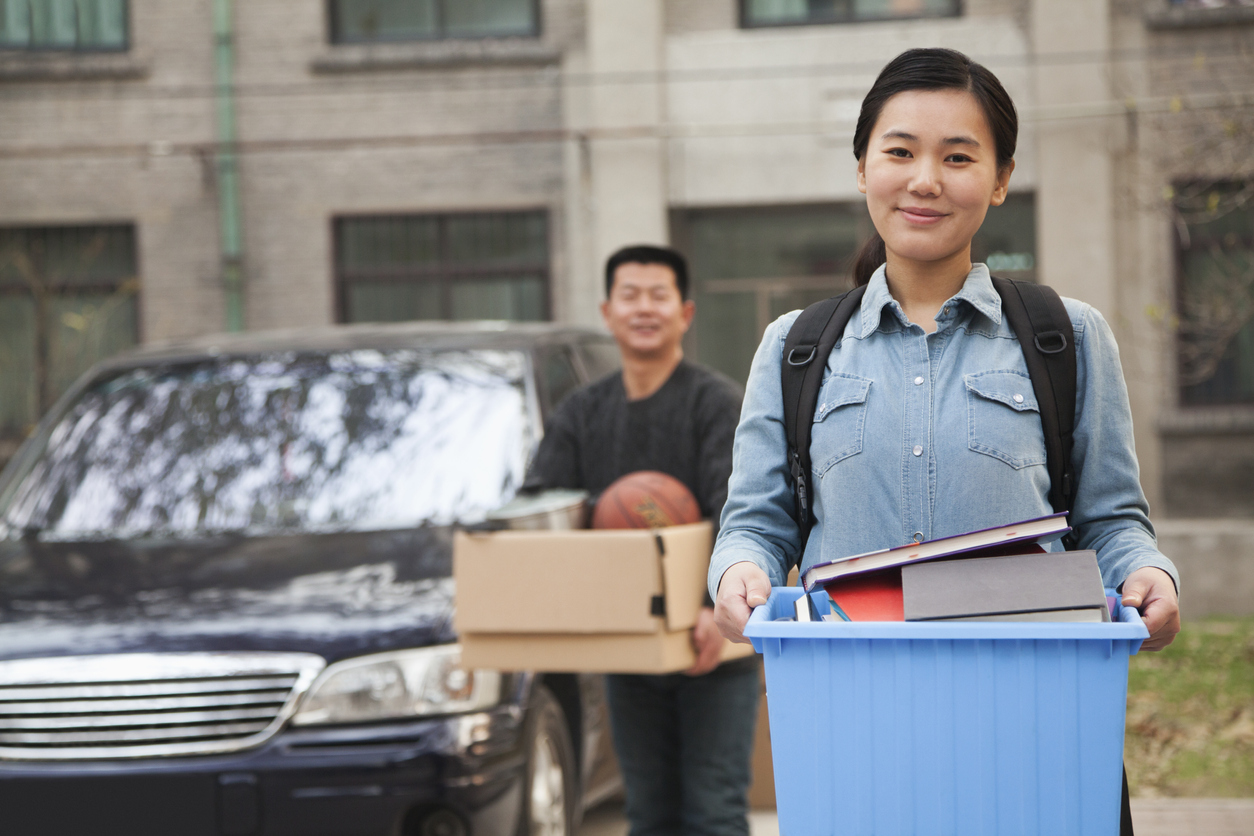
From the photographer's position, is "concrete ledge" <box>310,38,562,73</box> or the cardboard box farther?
"concrete ledge" <box>310,38,562,73</box>

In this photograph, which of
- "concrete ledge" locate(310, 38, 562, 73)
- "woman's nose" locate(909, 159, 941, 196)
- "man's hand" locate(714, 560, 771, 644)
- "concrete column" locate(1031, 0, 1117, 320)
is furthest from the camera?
"concrete ledge" locate(310, 38, 562, 73)

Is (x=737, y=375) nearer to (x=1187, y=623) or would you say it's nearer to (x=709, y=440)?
(x=1187, y=623)

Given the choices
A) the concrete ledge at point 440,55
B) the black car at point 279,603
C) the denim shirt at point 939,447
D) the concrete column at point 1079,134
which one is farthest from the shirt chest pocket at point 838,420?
the concrete ledge at point 440,55

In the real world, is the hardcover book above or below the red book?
above

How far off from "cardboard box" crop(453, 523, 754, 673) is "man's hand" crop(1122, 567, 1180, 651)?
1.84 meters

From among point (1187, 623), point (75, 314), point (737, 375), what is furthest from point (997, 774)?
Result: point (75, 314)

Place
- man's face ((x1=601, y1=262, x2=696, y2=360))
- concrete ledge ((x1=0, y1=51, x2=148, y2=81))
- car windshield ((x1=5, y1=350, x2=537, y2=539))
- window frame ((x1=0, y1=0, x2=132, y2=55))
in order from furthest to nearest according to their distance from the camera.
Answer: window frame ((x1=0, y1=0, x2=132, y2=55))
concrete ledge ((x1=0, y1=51, x2=148, y2=81))
car windshield ((x1=5, y1=350, x2=537, y2=539))
man's face ((x1=601, y1=262, x2=696, y2=360))

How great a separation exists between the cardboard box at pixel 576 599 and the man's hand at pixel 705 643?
0.04m

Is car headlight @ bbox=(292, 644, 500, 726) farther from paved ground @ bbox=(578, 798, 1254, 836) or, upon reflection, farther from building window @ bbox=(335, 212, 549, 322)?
building window @ bbox=(335, 212, 549, 322)

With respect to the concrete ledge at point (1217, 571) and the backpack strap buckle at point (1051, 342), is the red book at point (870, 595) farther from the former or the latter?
the concrete ledge at point (1217, 571)

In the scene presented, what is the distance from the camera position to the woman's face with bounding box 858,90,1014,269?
2.10 m

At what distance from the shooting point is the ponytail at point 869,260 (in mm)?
2486

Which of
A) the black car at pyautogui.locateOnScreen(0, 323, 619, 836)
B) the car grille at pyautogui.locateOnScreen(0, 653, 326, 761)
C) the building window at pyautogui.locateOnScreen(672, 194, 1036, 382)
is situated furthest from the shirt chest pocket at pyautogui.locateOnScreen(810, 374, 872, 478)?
the building window at pyautogui.locateOnScreen(672, 194, 1036, 382)

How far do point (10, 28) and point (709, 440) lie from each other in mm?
12131
